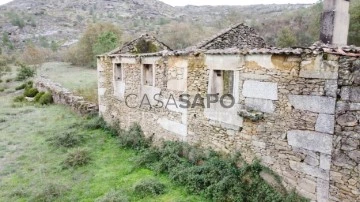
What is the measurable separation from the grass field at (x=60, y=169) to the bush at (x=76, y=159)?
0.20 m

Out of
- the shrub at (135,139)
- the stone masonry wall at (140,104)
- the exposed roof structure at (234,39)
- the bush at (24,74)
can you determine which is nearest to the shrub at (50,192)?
the shrub at (135,139)

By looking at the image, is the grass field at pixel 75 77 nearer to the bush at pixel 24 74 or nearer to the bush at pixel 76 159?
the bush at pixel 24 74

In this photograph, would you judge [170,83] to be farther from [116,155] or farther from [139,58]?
[116,155]

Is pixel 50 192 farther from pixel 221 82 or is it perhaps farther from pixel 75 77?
pixel 75 77

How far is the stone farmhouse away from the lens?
577 cm

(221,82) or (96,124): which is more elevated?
(221,82)

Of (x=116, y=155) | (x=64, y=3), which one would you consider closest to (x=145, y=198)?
(x=116, y=155)

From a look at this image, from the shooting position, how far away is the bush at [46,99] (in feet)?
75.3

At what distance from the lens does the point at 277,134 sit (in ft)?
22.6

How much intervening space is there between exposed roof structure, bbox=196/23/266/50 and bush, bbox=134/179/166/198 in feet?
14.7

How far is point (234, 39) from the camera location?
36.5ft

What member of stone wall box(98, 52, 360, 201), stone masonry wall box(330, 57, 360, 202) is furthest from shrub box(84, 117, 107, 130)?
stone masonry wall box(330, 57, 360, 202)

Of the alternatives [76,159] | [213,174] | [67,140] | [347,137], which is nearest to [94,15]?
[67,140]

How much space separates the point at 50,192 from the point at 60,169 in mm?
1993
